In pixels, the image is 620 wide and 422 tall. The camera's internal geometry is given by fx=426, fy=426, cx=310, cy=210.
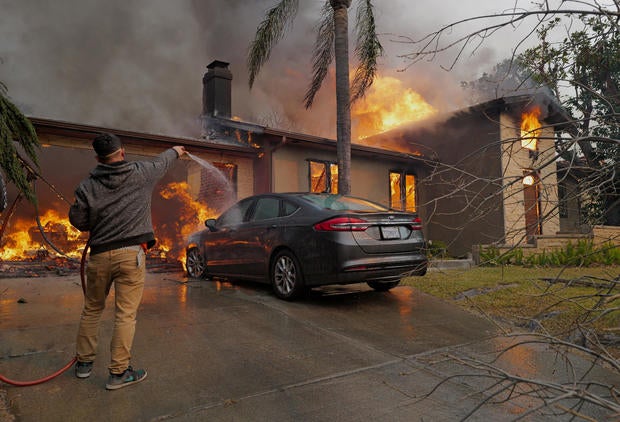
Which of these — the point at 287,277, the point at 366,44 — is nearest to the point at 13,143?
the point at 287,277

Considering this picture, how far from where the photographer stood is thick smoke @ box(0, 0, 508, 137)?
1527cm

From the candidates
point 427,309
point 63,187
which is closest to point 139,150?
point 63,187

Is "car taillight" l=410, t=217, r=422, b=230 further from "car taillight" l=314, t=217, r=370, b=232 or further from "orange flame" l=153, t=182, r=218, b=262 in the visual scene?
"orange flame" l=153, t=182, r=218, b=262

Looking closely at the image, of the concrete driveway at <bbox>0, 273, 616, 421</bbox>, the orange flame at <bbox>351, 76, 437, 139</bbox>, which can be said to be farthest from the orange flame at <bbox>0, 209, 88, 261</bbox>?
the orange flame at <bbox>351, 76, 437, 139</bbox>

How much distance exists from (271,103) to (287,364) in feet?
63.2

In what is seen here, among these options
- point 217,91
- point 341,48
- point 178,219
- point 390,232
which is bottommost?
point 390,232

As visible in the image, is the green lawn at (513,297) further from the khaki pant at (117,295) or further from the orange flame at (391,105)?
the orange flame at (391,105)

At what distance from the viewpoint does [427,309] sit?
5.51 m

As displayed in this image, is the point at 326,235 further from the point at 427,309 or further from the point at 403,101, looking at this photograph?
the point at 403,101

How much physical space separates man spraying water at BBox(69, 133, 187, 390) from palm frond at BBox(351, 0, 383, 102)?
886 centimetres

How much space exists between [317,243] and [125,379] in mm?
2814

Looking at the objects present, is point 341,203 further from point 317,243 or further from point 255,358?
point 255,358

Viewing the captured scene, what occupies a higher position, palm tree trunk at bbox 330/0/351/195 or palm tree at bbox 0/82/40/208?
palm tree trunk at bbox 330/0/351/195

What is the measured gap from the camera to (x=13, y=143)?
9.80ft
